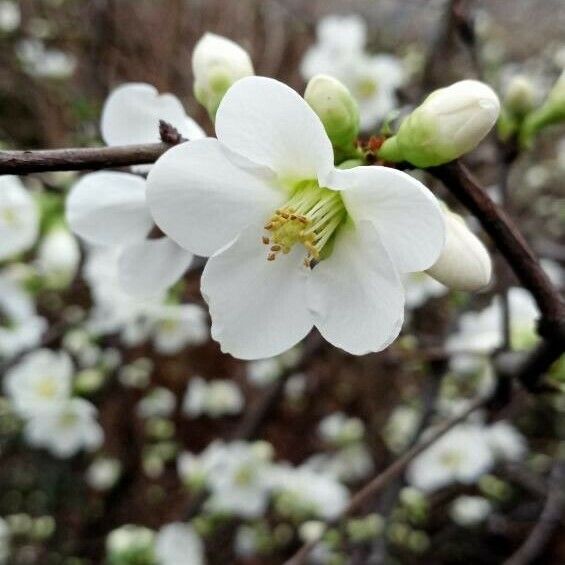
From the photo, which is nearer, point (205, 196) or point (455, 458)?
point (205, 196)

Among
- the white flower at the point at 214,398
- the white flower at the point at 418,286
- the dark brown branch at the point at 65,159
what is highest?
the dark brown branch at the point at 65,159

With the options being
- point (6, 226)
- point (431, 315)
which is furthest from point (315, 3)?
point (6, 226)

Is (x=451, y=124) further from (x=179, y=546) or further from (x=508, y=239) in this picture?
(x=179, y=546)

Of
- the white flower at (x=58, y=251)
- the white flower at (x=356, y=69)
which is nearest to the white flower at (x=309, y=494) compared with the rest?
the white flower at (x=58, y=251)

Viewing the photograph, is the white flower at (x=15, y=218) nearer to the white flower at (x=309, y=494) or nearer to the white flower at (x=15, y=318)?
the white flower at (x=15, y=318)

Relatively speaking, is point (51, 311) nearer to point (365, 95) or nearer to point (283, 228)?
point (365, 95)

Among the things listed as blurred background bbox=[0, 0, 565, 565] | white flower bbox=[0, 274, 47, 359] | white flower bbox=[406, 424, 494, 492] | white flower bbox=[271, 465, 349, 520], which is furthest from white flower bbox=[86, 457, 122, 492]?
white flower bbox=[406, 424, 494, 492]

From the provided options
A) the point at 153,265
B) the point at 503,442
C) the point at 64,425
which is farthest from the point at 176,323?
the point at 153,265
